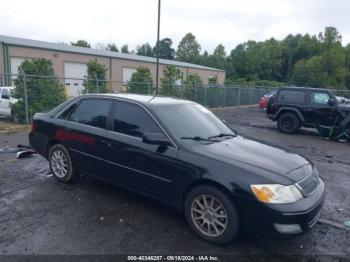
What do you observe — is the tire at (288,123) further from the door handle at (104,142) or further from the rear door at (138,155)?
the door handle at (104,142)

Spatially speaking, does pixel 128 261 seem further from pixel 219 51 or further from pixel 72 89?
pixel 219 51

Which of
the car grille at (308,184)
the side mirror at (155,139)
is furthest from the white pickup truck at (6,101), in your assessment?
the car grille at (308,184)

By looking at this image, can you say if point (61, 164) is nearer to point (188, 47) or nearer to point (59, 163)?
point (59, 163)

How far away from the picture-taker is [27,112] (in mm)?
10586

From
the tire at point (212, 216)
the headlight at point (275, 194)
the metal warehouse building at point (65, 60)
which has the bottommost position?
the tire at point (212, 216)

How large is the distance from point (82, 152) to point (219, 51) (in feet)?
277

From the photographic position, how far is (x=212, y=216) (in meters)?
3.21

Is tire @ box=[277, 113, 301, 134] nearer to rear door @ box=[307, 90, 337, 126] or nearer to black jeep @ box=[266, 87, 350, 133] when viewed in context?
black jeep @ box=[266, 87, 350, 133]

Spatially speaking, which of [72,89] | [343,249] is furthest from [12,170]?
[72,89]

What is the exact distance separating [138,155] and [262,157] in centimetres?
156

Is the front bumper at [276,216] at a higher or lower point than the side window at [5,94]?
lower

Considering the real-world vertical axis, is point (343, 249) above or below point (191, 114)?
below

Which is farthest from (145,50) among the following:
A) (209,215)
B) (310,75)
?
(209,215)

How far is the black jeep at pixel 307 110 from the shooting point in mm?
10414
